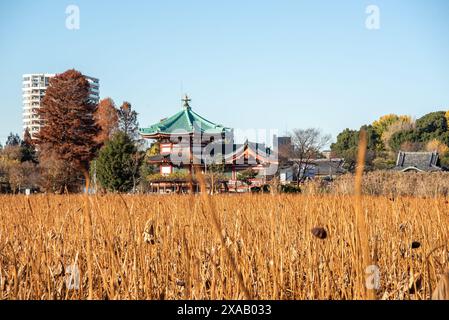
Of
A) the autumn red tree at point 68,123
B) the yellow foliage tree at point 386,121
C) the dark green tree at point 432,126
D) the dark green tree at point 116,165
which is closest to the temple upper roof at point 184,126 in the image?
the dark green tree at point 116,165

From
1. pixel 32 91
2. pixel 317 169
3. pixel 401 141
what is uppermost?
pixel 32 91

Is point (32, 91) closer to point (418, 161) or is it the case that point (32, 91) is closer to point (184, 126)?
point (184, 126)

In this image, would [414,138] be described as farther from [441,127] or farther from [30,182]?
[30,182]

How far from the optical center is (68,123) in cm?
2512

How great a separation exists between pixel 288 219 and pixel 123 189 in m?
14.0

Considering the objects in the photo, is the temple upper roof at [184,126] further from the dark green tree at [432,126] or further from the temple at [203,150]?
the dark green tree at [432,126]

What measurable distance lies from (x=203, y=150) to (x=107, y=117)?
12.8m

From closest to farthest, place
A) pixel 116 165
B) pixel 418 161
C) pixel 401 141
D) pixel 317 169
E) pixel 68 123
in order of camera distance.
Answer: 1. pixel 116 165
2. pixel 418 161
3. pixel 68 123
4. pixel 317 169
5. pixel 401 141

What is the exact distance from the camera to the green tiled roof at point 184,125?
19.9 m

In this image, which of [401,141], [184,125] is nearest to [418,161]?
[401,141]

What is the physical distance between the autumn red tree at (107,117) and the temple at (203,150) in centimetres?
1050

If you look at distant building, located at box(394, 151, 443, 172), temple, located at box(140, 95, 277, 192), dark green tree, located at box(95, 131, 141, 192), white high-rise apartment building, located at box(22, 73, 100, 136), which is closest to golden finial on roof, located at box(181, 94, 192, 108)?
temple, located at box(140, 95, 277, 192)

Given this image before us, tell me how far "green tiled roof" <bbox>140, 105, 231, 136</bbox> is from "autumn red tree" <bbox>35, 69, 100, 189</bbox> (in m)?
5.07
